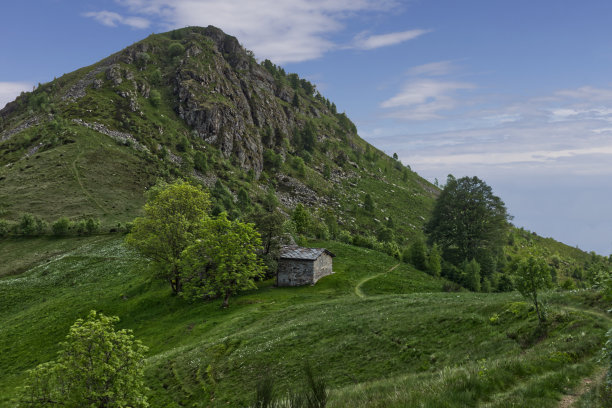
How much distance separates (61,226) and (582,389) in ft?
312

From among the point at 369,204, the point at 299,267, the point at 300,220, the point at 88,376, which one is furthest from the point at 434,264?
the point at 369,204

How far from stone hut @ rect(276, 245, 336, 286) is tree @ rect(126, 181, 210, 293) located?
46.9 ft

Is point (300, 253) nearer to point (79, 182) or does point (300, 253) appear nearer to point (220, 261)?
point (220, 261)

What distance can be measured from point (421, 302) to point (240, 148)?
516 feet

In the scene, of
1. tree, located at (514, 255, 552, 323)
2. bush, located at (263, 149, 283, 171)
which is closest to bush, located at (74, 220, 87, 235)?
tree, located at (514, 255, 552, 323)

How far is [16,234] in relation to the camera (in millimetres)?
79750

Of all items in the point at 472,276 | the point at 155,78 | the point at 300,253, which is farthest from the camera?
the point at 155,78

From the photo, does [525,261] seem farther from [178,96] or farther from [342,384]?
[178,96]

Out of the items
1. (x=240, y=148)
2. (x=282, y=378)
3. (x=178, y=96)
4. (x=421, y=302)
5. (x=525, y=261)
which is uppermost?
(x=178, y=96)

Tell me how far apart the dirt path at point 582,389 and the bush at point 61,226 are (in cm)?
9469

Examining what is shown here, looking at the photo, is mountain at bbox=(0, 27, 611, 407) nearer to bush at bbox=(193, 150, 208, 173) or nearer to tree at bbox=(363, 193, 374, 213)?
bush at bbox=(193, 150, 208, 173)

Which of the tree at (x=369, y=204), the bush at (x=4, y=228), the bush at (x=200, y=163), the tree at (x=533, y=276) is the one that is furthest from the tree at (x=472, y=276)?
the bush at (x=200, y=163)

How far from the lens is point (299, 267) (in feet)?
175


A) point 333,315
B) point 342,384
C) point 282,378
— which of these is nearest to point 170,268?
point 333,315
